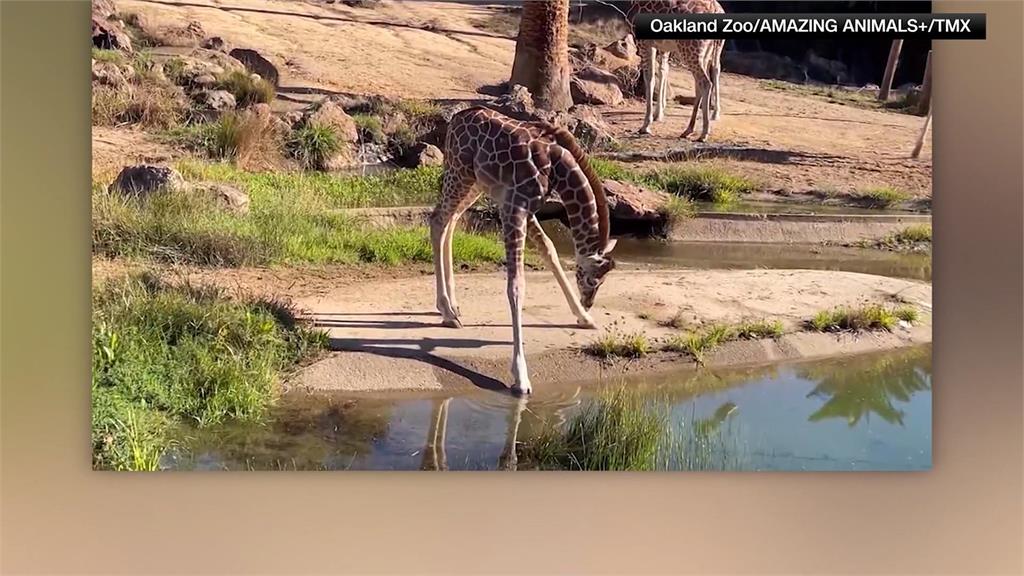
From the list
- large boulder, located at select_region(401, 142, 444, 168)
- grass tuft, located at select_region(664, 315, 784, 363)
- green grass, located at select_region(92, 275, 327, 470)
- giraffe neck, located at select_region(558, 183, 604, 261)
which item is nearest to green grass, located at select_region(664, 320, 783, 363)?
grass tuft, located at select_region(664, 315, 784, 363)

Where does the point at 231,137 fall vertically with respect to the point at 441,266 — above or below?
above

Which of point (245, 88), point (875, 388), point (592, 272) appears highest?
point (245, 88)

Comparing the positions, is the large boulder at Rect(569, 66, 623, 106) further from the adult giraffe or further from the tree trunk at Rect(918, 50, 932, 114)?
the tree trunk at Rect(918, 50, 932, 114)

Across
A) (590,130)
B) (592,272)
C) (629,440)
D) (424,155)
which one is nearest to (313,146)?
Answer: (424,155)

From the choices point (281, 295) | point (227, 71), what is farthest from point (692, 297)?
point (227, 71)

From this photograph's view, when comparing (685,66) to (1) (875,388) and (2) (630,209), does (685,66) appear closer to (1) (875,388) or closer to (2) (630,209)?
(2) (630,209)

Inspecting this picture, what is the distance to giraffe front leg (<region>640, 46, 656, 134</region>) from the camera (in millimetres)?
3168

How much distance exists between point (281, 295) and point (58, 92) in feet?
3.51

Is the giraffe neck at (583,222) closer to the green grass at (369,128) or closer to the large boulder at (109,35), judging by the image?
the green grass at (369,128)

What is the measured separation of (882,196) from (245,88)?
7.48 ft

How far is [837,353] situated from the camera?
304 centimetres

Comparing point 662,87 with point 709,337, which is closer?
point 709,337

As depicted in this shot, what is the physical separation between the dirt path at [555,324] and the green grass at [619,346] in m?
0.02

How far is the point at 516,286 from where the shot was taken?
3047mm
